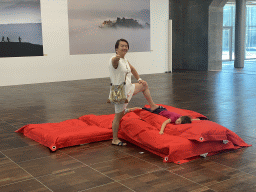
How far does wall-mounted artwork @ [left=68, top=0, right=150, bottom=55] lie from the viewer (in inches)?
536

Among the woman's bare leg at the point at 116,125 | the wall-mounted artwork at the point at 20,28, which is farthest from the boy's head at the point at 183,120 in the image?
the wall-mounted artwork at the point at 20,28

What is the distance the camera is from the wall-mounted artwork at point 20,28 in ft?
40.0

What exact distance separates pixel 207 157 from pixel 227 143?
41 centimetres

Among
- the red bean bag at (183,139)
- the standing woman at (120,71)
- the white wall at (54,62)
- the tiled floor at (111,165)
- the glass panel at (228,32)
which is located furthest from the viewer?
the glass panel at (228,32)

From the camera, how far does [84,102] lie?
8477 mm

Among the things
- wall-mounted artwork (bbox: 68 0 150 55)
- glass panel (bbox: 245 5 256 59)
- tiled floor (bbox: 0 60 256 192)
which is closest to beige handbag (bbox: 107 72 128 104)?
tiled floor (bbox: 0 60 256 192)

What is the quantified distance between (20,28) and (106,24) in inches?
137

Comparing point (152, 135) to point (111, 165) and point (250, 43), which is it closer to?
point (111, 165)

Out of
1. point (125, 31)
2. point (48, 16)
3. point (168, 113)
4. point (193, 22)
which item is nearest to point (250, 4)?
point (193, 22)

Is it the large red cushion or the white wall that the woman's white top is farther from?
the white wall

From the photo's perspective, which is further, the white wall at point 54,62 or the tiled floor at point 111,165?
the white wall at point 54,62

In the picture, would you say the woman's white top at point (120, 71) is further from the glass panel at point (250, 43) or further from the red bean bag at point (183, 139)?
the glass panel at point (250, 43)

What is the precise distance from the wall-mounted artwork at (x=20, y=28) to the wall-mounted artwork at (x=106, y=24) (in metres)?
1.33

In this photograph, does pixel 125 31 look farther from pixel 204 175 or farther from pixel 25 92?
pixel 204 175
